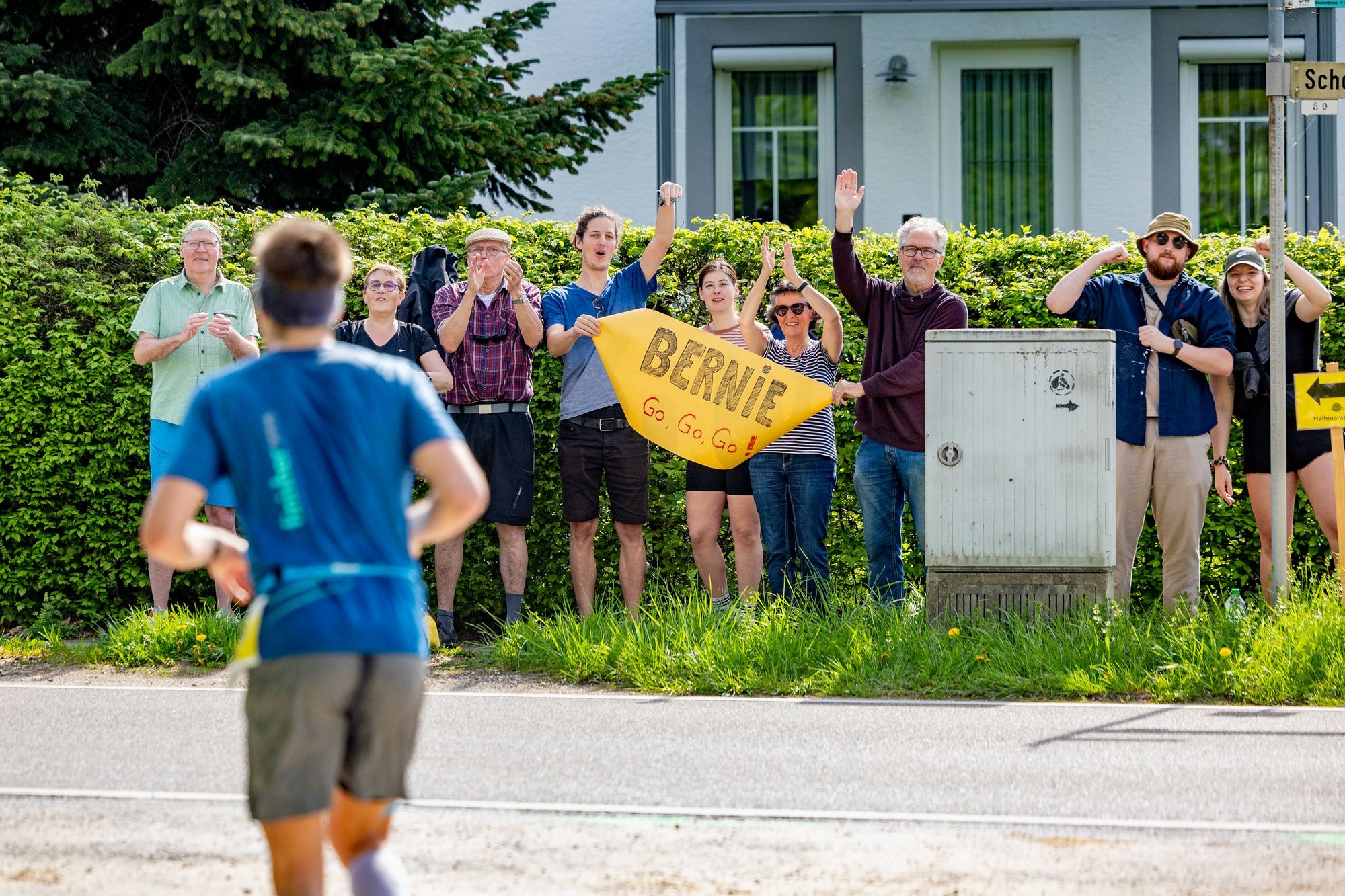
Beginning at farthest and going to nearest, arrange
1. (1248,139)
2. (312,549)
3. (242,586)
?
(1248,139) → (242,586) → (312,549)

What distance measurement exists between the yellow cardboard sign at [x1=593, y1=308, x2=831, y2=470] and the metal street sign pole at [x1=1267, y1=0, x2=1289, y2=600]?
245 cm

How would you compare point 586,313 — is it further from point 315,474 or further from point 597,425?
point 315,474

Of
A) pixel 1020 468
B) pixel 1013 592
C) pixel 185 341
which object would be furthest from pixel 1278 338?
pixel 185 341

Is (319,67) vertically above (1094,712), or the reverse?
(319,67)

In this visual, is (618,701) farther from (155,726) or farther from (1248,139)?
(1248,139)

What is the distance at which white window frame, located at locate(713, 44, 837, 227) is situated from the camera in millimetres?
17094

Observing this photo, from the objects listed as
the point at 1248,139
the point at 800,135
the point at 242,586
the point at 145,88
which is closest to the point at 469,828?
the point at 242,586

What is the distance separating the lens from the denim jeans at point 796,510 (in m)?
9.12

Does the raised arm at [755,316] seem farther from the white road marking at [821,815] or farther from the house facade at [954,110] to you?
the house facade at [954,110]

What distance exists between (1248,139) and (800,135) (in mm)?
4897

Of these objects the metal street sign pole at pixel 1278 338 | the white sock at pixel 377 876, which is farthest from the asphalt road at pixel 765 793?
the metal street sign pole at pixel 1278 338

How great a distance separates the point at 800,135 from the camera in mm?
17469

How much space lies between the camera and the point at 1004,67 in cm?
1730

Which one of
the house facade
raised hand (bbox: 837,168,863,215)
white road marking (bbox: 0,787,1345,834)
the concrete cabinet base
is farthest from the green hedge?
the house facade
